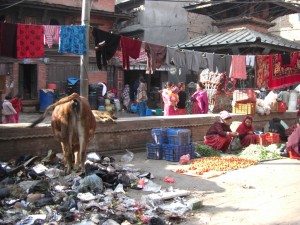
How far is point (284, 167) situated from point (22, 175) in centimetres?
564

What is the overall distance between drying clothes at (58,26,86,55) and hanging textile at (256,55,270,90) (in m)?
7.42

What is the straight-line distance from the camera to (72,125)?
719 cm

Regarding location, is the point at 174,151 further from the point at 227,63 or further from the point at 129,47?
the point at 227,63

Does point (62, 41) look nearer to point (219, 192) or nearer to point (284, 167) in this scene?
point (219, 192)

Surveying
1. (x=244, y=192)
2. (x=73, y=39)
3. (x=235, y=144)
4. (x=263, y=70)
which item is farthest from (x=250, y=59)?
(x=244, y=192)

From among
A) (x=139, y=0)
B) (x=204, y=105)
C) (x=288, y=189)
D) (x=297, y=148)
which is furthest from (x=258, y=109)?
(x=139, y=0)

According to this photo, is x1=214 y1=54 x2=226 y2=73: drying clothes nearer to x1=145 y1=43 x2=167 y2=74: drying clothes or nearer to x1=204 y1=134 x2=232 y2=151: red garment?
x1=145 y1=43 x2=167 y2=74: drying clothes

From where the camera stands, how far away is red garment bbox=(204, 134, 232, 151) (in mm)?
10609

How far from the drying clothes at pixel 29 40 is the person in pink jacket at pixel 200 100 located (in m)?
5.69

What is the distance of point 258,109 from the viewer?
14.0 m

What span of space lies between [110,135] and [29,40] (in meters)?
3.03

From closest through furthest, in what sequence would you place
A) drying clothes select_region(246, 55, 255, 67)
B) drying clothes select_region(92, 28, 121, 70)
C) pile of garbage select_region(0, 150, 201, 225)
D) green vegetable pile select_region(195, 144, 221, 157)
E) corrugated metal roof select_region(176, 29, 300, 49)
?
1. pile of garbage select_region(0, 150, 201, 225)
2. green vegetable pile select_region(195, 144, 221, 157)
3. drying clothes select_region(92, 28, 121, 70)
4. drying clothes select_region(246, 55, 255, 67)
5. corrugated metal roof select_region(176, 29, 300, 49)

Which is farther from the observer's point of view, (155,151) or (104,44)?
(104,44)

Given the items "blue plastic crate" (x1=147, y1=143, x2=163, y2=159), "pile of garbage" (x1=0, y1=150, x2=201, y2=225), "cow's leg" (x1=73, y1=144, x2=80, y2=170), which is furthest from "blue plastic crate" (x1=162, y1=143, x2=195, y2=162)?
"cow's leg" (x1=73, y1=144, x2=80, y2=170)
